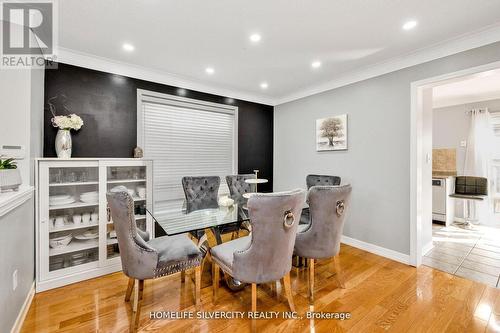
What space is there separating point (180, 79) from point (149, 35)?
1122mm

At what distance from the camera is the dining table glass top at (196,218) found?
1.96 m

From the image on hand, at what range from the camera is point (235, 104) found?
417 centimetres

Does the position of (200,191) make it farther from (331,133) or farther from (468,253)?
(468,253)

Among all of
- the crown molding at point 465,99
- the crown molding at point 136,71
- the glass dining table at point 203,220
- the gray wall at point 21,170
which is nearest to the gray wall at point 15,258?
the gray wall at point 21,170

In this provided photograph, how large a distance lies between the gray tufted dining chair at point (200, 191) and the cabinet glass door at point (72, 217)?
1.04 metres

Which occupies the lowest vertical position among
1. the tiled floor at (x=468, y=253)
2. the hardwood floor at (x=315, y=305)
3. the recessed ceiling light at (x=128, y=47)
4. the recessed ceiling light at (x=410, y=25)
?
the hardwood floor at (x=315, y=305)

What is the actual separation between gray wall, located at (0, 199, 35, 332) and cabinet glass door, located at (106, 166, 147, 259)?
667 millimetres

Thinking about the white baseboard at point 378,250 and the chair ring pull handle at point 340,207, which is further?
the white baseboard at point 378,250

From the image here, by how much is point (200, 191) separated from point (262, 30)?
2151 millimetres

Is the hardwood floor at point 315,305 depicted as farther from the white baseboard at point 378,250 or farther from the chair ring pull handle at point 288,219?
the chair ring pull handle at point 288,219

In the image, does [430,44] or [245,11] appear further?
[430,44]

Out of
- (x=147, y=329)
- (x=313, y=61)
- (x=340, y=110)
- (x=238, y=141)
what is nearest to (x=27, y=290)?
(x=147, y=329)

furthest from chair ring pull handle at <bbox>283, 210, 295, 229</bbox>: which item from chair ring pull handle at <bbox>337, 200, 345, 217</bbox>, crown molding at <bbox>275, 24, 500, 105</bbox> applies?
crown molding at <bbox>275, 24, 500, 105</bbox>

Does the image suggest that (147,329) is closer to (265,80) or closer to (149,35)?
(149,35)
